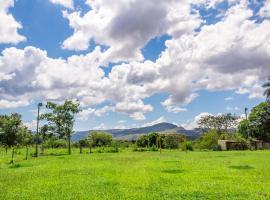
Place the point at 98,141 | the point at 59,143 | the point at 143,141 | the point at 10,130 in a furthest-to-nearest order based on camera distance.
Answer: the point at 98,141, the point at 143,141, the point at 59,143, the point at 10,130

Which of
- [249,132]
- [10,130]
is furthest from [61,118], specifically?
[249,132]

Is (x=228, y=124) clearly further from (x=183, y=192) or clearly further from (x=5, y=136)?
(x=183, y=192)

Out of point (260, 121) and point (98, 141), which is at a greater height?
point (260, 121)

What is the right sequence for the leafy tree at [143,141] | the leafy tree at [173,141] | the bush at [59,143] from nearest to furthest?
the bush at [59,143]
the leafy tree at [173,141]
the leafy tree at [143,141]

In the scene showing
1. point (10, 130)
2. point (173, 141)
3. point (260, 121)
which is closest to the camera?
point (10, 130)

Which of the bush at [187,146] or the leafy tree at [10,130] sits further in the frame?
the bush at [187,146]

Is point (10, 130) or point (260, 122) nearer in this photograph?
point (10, 130)

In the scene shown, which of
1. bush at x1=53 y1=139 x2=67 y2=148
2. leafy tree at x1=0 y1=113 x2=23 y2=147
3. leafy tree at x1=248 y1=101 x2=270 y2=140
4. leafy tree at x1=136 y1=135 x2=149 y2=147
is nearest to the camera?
leafy tree at x1=0 y1=113 x2=23 y2=147

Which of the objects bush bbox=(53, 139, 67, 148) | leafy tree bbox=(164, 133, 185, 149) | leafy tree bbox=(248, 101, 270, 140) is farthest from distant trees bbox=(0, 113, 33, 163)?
leafy tree bbox=(248, 101, 270, 140)

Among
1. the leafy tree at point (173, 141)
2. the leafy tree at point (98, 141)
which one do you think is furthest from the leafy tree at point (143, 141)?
the leafy tree at point (173, 141)

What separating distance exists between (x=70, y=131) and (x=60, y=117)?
3433 mm

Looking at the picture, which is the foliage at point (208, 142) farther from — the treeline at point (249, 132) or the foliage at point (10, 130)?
the foliage at point (10, 130)

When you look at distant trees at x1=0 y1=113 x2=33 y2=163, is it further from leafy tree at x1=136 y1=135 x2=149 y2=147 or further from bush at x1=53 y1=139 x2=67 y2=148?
leafy tree at x1=136 y1=135 x2=149 y2=147

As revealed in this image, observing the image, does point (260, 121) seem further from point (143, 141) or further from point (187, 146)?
point (143, 141)
